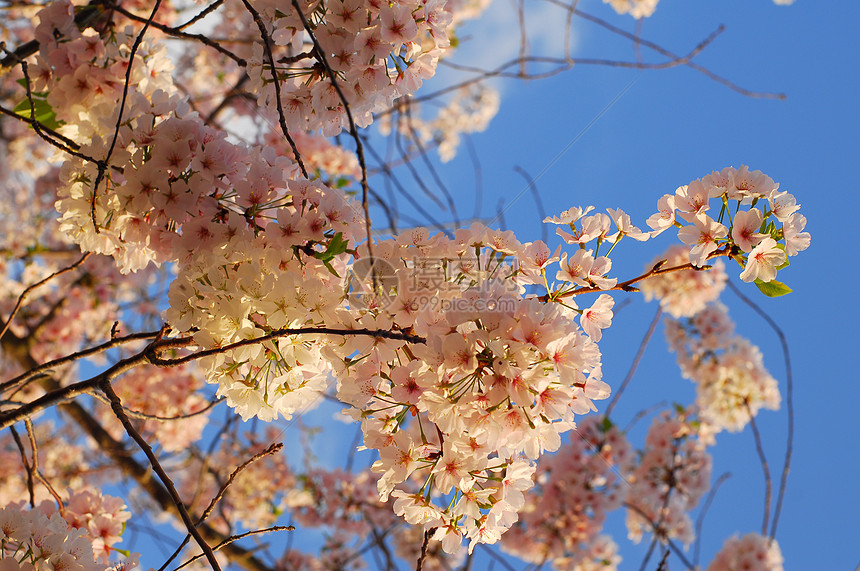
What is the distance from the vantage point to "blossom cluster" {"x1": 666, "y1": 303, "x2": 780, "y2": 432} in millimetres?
4297

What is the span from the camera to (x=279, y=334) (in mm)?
1100

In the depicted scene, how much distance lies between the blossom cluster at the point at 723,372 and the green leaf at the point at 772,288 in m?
3.33

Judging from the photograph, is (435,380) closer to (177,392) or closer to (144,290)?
(177,392)

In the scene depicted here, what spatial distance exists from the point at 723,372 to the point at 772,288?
3.50 m

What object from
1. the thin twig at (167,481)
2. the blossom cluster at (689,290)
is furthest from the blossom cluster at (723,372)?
the thin twig at (167,481)

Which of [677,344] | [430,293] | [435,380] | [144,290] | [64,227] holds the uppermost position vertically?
[144,290]

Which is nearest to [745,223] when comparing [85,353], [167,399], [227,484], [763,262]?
[763,262]

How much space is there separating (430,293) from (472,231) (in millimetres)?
181

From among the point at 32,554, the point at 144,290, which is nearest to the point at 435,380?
the point at 32,554

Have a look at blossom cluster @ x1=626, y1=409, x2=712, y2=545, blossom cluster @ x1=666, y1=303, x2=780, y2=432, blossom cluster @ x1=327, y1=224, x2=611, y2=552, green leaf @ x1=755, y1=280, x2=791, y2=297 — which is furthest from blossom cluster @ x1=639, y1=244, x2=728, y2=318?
blossom cluster @ x1=327, y1=224, x2=611, y2=552

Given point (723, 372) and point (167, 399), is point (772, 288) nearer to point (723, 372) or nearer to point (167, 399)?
point (723, 372)

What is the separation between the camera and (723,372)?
438cm

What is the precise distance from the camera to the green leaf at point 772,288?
1261 millimetres

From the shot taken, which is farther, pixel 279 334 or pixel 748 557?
pixel 748 557
